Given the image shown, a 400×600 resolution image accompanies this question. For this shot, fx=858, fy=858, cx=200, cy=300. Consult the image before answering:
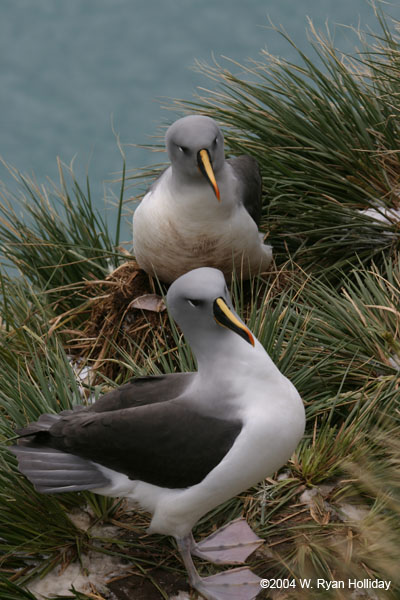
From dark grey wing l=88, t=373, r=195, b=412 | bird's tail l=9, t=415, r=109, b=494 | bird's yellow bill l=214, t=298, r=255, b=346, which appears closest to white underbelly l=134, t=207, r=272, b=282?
dark grey wing l=88, t=373, r=195, b=412

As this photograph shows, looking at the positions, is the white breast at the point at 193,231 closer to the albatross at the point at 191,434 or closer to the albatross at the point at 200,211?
the albatross at the point at 200,211

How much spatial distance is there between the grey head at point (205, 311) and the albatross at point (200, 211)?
1.11m

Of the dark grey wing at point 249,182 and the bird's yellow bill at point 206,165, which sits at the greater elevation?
the bird's yellow bill at point 206,165

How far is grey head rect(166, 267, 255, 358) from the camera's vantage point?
2.58m

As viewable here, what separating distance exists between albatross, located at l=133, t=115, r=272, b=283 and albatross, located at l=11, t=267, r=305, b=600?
1150mm

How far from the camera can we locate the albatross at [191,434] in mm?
2562

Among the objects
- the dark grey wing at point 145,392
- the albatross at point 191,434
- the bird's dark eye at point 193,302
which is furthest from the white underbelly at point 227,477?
the bird's dark eye at point 193,302

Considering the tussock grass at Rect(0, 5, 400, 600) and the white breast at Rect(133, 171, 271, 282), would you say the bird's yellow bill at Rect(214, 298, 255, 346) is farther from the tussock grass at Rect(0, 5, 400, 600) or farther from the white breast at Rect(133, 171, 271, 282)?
the white breast at Rect(133, 171, 271, 282)

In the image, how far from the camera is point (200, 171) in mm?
3797

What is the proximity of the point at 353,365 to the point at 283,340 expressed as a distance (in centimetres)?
37

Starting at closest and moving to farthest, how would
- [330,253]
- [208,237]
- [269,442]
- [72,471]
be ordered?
[269,442] < [72,471] < [208,237] < [330,253]

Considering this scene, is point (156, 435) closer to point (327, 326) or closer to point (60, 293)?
point (327, 326)

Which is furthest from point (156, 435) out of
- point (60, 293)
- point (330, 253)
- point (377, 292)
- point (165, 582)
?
point (60, 293)

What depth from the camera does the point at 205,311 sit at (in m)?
2.64
